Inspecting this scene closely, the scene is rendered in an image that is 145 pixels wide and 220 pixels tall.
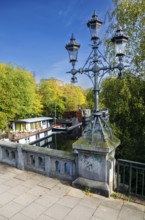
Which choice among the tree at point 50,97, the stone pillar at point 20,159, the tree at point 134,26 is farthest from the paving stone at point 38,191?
the tree at point 50,97

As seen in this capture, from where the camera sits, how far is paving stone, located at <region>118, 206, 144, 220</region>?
285cm

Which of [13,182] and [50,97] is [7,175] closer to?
[13,182]

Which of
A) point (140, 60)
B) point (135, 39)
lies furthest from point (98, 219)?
point (135, 39)

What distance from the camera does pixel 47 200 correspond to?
11.0ft

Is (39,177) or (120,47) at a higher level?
(120,47)

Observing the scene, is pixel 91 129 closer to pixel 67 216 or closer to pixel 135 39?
pixel 67 216

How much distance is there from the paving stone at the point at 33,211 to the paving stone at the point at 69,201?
0.39 meters

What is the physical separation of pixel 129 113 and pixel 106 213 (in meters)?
3.70

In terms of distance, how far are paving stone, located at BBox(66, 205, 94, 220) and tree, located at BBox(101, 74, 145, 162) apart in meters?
3.11

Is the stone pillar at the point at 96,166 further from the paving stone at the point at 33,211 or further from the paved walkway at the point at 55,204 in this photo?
the paving stone at the point at 33,211

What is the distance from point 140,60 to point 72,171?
4231 millimetres

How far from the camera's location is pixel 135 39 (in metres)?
5.77

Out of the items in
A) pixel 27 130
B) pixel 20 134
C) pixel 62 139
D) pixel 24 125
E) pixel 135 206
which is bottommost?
pixel 62 139

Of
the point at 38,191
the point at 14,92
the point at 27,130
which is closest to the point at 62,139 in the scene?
the point at 27,130
